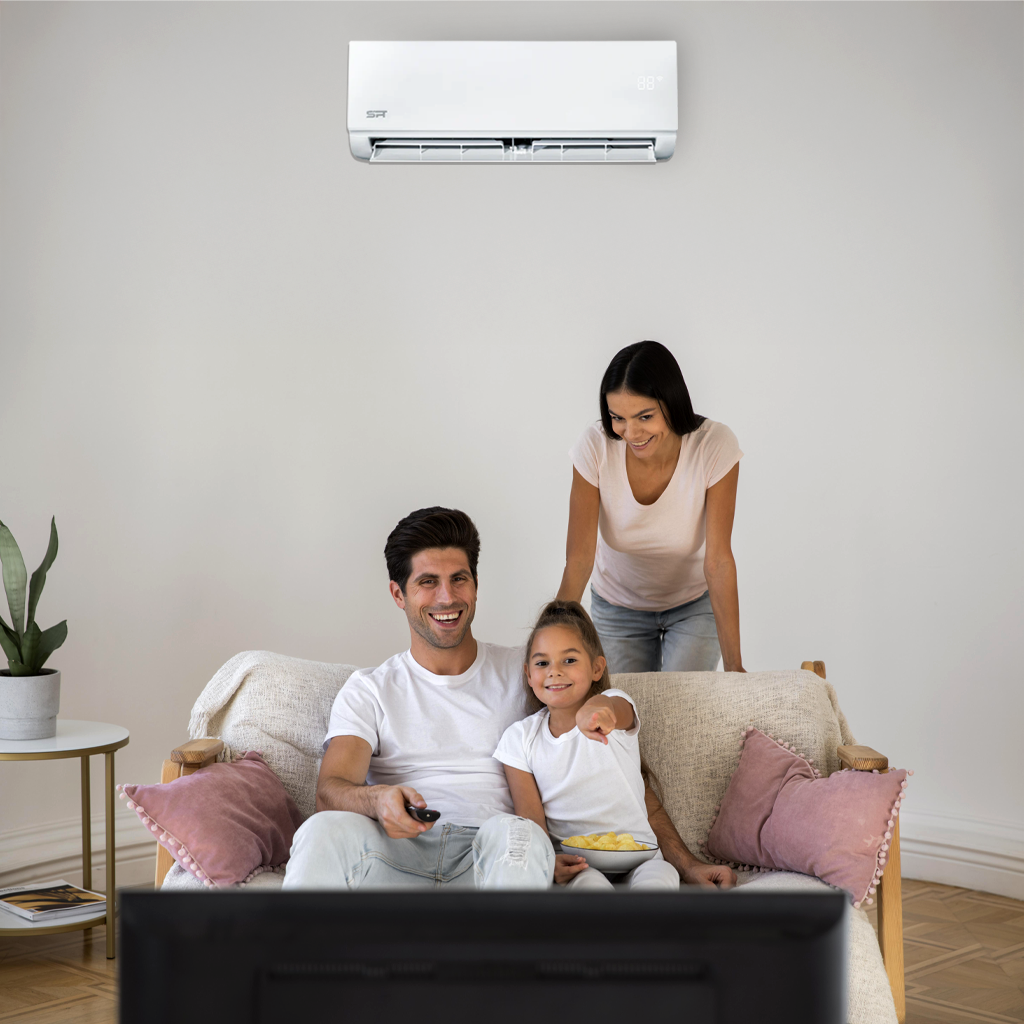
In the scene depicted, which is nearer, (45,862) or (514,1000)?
(514,1000)

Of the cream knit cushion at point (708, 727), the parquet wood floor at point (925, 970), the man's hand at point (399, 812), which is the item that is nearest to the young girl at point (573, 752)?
the cream knit cushion at point (708, 727)

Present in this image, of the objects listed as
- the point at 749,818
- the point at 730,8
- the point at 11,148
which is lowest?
the point at 749,818

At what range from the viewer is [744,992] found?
1.98 feet

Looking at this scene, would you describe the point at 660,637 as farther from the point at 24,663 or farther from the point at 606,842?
the point at 24,663

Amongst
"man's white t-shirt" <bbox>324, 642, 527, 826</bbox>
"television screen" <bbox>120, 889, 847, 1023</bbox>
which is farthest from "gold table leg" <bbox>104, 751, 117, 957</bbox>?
"television screen" <bbox>120, 889, 847, 1023</bbox>

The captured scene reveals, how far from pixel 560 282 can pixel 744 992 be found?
312 cm

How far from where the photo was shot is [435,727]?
82.4 inches

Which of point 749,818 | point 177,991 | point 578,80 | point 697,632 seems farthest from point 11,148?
point 177,991

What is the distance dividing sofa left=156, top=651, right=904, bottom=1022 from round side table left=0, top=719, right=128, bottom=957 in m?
0.50

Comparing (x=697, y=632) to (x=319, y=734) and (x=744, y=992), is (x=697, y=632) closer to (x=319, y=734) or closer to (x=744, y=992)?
(x=319, y=734)

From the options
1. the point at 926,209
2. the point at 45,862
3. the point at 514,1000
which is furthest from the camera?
the point at 926,209

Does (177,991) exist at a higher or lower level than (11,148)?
lower

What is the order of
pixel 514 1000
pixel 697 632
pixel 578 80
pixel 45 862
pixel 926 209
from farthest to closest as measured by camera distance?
pixel 926 209
pixel 45 862
pixel 578 80
pixel 697 632
pixel 514 1000

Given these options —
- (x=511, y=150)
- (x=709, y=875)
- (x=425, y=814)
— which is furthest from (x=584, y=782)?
(x=511, y=150)
